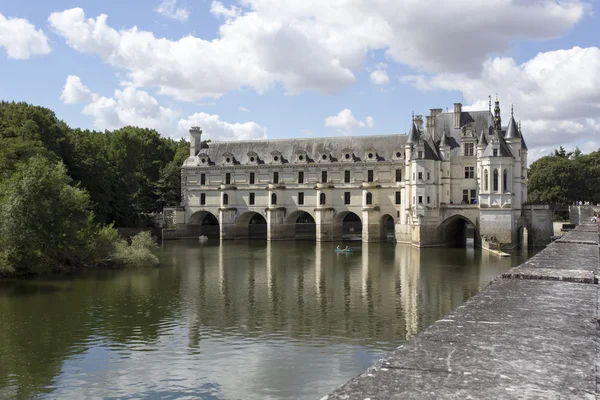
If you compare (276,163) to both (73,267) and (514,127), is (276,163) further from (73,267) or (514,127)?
(73,267)

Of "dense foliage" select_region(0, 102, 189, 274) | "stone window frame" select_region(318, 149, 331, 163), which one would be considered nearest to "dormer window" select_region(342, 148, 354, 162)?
"stone window frame" select_region(318, 149, 331, 163)

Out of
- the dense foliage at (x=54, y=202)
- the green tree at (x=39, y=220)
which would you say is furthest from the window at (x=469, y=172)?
the green tree at (x=39, y=220)

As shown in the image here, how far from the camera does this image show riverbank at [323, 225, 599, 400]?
3.74 m

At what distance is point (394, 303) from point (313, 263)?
15374 millimetres

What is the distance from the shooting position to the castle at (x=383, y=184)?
46562 mm

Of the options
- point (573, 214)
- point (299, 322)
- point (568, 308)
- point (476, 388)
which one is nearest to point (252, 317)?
point (299, 322)

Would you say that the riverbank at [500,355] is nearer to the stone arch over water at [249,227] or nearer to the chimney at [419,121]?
the chimney at [419,121]

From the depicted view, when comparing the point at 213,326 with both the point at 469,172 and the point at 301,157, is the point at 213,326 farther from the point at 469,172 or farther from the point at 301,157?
the point at 301,157

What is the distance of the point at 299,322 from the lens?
18609mm

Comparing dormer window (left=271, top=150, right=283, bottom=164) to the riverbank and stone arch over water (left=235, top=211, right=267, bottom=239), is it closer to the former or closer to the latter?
stone arch over water (left=235, top=211, right=267, bottom=239)

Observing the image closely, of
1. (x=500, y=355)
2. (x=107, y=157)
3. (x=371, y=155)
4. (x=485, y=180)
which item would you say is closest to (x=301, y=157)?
(x=371, y=155)

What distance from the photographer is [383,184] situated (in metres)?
55.0

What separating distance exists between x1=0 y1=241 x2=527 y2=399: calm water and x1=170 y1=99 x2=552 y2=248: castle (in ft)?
44.4

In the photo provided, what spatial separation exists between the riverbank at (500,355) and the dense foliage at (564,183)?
2515 inches
